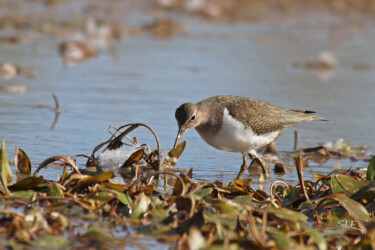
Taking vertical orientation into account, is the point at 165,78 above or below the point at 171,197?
above

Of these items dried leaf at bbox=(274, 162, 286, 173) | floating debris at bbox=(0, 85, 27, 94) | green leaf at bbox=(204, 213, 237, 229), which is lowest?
green leaf at bbox=(204, 213, 237, 229)

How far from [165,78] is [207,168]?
167 inches

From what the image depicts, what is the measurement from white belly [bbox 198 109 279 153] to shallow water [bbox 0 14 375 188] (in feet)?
0.86

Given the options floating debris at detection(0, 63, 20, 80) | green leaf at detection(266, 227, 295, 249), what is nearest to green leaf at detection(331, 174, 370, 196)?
green leaf at detection(266, 227, 295, 249)

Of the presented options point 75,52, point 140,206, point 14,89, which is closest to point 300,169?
point 140,206

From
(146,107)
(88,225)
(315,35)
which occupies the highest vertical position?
(315,35)

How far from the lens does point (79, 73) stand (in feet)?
33.2

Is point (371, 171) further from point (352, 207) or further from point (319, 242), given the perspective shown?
point (319, 242)

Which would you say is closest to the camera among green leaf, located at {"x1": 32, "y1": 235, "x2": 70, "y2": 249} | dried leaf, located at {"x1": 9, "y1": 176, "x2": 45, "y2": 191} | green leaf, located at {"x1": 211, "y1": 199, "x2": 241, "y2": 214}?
green leaf, located at {"x1": 32, "y1": 235, "x2": 70, "y2": 249}

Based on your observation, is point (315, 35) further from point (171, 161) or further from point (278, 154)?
point (171, 161)

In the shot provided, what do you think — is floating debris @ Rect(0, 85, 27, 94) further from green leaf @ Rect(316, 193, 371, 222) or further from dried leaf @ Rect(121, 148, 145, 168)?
green leaf @ Rect(316, 193, 371, 222)

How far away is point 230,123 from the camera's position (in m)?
6.02

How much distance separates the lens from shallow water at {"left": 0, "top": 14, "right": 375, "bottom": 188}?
21.9 ft

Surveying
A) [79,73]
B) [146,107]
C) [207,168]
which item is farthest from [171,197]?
[79,73]
